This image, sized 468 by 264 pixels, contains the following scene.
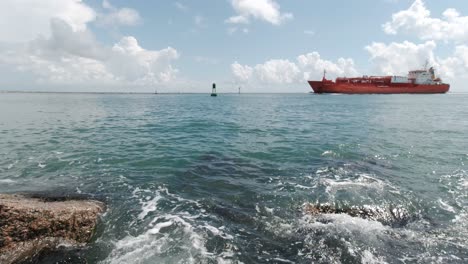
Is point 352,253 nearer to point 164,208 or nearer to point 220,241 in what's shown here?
point 220,241

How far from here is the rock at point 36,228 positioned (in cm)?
673

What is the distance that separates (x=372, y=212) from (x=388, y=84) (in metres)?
126

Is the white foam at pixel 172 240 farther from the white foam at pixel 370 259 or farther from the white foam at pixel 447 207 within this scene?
the white foam at pixel 447 207

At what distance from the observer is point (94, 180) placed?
12.0m

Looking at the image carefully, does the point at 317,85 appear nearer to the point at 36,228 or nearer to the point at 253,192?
the point at 253,192

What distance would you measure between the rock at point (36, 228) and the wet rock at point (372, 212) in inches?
279

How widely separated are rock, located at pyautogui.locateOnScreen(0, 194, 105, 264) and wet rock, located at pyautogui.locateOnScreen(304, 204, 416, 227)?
23.3ft

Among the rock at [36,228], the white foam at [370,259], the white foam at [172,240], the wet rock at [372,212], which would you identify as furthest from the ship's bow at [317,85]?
the rock at [36,228]

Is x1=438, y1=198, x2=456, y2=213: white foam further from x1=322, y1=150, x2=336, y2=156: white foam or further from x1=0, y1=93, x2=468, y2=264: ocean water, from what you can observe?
x1=322, y1=150, x2=336, y2=156: white foam

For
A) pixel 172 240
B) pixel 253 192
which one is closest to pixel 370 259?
pixel 253 192

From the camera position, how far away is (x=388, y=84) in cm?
11631

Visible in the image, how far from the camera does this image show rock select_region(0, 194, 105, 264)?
6.73 metres

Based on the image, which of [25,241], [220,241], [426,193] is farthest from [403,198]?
[25,241]

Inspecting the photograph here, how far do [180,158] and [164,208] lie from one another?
21.4 feet
